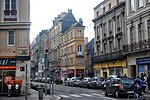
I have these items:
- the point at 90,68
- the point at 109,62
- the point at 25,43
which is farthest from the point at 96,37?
the point at 25,43

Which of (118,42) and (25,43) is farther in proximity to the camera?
(118,42)

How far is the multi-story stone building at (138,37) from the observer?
36750 mm

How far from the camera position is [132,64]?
40938 millimetres

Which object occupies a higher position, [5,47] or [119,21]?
[119,21]

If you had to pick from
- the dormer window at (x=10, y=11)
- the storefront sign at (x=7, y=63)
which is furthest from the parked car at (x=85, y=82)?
the dormer window at (x=10, y=11)

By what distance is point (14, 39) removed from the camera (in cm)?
2964

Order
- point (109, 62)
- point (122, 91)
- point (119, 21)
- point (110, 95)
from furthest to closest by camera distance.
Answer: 1. point (109, 62)
2. point (119, 21)
3. point (110, 95)
4. point (122, 91)

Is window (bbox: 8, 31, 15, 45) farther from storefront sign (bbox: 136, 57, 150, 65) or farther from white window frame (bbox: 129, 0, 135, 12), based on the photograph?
white window frame (bbox: 129, 0, 135, 12)

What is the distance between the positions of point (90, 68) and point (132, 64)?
32651mm

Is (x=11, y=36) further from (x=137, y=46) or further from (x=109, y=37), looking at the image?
(x=109, y=37)

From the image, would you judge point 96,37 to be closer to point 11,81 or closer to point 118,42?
point 118,42

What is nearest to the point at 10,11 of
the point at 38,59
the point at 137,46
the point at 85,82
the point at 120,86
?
the point at 120,86

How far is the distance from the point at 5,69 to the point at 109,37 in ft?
79.9

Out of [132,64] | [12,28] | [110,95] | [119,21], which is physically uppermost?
[119,21]
